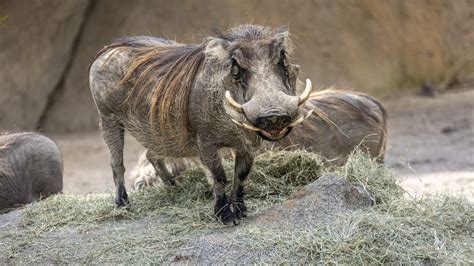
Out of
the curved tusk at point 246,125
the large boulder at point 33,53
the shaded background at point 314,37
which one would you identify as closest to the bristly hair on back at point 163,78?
the curved tusk at point 246,125

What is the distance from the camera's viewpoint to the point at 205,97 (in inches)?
169

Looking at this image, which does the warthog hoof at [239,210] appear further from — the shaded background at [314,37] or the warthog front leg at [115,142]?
the shaded background at [314,37]

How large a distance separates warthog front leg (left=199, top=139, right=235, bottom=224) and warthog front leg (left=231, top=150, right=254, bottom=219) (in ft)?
0.20

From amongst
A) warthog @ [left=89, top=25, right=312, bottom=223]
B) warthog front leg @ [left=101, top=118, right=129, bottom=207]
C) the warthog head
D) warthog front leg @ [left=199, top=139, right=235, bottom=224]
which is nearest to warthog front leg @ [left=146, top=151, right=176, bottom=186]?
warthog @ [left=89, top=25, right=312, bottom=223]

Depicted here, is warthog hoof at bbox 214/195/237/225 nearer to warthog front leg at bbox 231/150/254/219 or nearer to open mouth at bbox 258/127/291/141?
warthog front leg at bbox 231/150/254/219

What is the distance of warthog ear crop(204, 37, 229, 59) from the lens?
415 cm

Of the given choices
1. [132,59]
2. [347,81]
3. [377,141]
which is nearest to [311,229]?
[132,59]

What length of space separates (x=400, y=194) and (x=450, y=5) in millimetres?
7420

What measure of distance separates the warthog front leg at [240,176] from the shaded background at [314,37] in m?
6.48

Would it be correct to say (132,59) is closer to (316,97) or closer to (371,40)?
(316,97)

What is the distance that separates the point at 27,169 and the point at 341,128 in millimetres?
2234

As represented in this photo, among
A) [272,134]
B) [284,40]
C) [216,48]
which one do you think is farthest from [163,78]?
[272,134]

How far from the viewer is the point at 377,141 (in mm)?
6074

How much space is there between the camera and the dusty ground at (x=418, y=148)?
Answer: 756 centimetres
